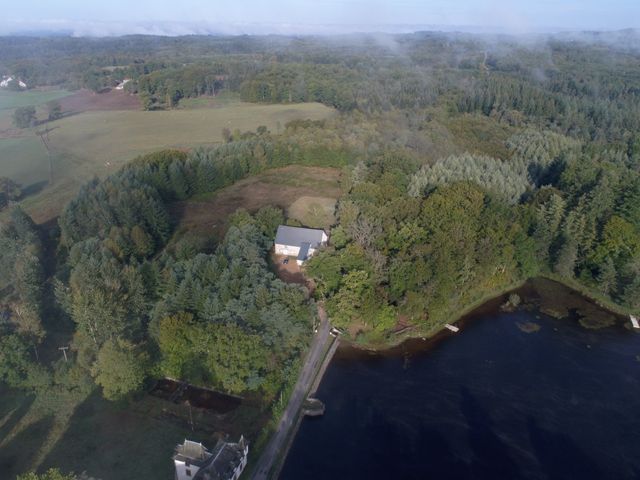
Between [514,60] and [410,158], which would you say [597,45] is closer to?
[514,60]

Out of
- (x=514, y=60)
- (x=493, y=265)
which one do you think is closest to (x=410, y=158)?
(x=493, y=265)

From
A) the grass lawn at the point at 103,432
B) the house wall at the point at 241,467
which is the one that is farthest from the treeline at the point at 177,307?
the house wall at the point at 241,467

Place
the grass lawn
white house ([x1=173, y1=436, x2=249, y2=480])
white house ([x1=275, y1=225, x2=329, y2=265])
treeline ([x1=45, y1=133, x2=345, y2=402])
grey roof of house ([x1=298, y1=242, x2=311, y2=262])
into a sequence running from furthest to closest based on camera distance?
white house ([x1=275, y1=225, x2=329, y2=265]) → grey roof of house ([x1=298, y1=242, x2=311, y2=262]) → treeline ([x1=45, y1=133, x2=345, y2=402]) → the grass lawn → white house ([x1=173, y1=436, x2=249, y2=480])

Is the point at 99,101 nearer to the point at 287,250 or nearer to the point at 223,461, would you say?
the point at 287,250

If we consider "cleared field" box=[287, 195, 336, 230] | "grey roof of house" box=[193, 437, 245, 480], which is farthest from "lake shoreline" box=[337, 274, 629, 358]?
"cleared field" box=[287, 195, 336, 230]

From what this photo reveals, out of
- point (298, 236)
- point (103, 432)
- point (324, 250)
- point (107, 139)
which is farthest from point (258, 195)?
point (103, 432)

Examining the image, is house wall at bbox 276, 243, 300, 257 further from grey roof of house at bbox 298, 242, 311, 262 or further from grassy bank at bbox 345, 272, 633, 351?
grassy bank at bbox 345, 272, 633, 351

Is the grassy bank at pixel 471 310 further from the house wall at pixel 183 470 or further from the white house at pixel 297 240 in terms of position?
the house wall at pixel 183 470
